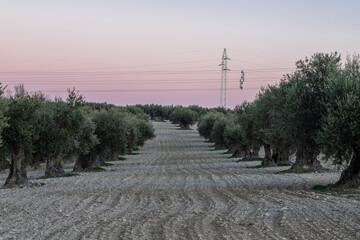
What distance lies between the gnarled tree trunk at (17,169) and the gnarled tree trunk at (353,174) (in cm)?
2114

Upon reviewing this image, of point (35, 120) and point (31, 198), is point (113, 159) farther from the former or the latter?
point (31, 198)

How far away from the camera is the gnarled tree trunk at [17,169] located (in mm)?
34375

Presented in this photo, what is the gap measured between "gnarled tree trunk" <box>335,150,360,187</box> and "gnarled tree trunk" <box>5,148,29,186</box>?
21.1 m

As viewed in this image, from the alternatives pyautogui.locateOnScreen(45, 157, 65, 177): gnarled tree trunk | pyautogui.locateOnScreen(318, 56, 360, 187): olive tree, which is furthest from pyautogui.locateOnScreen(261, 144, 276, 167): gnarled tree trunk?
pyautogui.locateOnScreen(318, 56, 360, 187): olive tree

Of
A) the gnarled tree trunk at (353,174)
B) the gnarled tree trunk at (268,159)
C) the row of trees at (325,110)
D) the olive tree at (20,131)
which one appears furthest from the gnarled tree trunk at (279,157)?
the olive tree at (20,131)

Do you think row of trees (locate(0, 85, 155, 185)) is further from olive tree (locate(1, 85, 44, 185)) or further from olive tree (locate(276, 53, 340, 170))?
olive tree (locate(276, 53, 340, 170))

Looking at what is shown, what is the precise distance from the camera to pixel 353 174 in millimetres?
28250

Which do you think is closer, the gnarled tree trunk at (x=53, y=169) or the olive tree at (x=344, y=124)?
the olive tree at (x=344, y=124)

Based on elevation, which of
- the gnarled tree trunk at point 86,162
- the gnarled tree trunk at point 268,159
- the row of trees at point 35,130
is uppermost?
the row of trees at point 35,130

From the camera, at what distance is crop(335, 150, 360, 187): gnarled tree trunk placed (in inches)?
1102

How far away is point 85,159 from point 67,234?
4251 centimetres

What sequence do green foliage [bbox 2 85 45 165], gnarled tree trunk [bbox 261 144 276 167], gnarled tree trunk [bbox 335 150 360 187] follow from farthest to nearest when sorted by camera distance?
gnarled tree trunk [bbox 261 144 276 167], green foliage [bbox 2 85 45 165], gnarled tree trunk [bbox 335 150 360 187]

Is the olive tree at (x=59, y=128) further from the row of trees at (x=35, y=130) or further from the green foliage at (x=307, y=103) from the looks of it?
the green foliage at (x=307, y=103)

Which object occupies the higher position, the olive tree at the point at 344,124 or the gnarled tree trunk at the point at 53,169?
the olive tree at the point at 344,124
